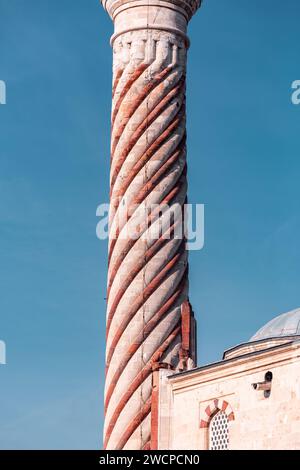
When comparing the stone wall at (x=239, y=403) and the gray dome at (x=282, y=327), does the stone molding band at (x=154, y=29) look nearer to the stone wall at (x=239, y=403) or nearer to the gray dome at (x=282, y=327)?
the gray dome at (x=282, y=327)

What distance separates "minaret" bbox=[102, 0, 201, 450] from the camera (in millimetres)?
23750

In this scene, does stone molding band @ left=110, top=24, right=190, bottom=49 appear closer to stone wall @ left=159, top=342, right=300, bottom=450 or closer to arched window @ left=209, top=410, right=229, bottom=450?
stone wall @ left=159, top=342, right=300, bottom=450

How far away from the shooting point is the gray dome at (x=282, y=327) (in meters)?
24.3

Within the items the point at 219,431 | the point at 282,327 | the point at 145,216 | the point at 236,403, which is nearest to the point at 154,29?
the point at 145,216

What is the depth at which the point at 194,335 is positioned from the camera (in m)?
24.3

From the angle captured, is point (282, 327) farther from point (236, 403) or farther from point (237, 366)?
point (236, 403)

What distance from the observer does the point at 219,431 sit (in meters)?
20.9

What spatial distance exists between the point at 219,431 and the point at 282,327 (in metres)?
4.13

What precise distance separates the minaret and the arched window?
5.16 ft

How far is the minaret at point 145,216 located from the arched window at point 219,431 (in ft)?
5.16

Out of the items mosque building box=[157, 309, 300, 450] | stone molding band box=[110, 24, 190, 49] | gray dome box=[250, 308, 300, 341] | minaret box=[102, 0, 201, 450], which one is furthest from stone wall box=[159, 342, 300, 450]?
stone molding band box=[110, 24, 190, 49]
